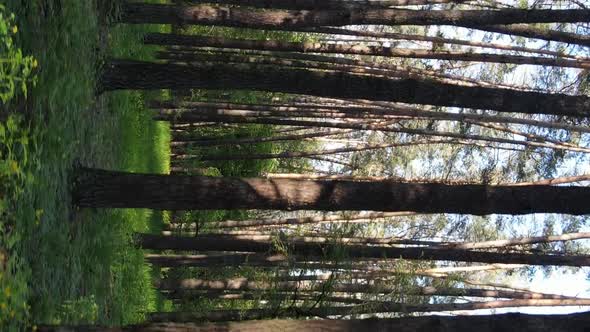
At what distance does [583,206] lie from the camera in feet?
20.0

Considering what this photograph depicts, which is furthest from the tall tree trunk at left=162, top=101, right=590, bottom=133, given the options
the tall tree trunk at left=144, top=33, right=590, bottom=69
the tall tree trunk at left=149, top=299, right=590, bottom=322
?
the tall tree trunk at left=149, top=299, right=590, bottom=322

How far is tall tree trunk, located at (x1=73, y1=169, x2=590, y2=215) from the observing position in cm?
613

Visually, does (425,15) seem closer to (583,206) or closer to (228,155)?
(583,206)

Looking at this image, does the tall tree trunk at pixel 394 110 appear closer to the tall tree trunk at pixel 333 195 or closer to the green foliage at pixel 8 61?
the tall tree trunk at pixel 333 195

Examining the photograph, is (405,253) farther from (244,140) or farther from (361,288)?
(244,140)

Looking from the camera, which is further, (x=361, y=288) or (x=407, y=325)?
(x=361, y=288)

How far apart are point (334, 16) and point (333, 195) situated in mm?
3054

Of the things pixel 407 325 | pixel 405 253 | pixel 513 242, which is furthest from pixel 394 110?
pixel 407 325

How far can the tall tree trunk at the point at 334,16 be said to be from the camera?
7953mm

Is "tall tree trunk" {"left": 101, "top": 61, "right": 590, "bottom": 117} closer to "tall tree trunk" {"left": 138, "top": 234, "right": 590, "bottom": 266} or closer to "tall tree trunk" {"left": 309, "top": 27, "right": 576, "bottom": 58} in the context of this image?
"tall tree trunk" {"left": 138, "top": 234, "right": 590, "bottom": 266}

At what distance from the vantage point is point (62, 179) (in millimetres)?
6699

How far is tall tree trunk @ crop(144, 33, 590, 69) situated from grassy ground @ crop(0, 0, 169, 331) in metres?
1.83

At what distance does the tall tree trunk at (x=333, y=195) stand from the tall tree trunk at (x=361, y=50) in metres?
4.17

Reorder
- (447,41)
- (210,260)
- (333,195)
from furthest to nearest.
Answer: (210,260), (447,41), (333,195)
